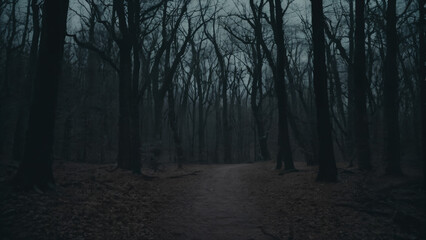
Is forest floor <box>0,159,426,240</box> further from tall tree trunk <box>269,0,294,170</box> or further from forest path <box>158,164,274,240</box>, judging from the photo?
tall tree trunk <box>269,0,294,170</box>

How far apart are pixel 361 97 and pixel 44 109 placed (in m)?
11.6

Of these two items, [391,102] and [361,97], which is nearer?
[391,102]

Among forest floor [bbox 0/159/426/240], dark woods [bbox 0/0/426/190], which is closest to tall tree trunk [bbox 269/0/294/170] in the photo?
dark woods [bbox 0/0/426/190]

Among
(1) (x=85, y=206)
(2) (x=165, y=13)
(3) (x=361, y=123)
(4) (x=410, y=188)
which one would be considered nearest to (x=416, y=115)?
(3) (x=361, y=123)

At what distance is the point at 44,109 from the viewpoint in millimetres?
6582

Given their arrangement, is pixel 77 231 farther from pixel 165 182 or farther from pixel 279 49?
pixel 279 49

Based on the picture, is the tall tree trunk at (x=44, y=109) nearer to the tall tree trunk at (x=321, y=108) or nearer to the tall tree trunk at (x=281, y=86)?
the tall tree trunk at (x=321, y=108)

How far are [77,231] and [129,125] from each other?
353 inches

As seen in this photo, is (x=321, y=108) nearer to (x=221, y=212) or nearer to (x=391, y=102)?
(x=391, y=102)

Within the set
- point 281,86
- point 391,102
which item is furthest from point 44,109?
point 391,102

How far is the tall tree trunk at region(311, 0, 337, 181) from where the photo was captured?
9.32 meters

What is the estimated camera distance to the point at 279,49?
13273 mm

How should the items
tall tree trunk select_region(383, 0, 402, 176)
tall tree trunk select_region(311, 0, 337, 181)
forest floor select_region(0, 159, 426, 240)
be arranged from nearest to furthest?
forest floor select_region(0, 159, 426, 240), tall tree trunk select_region(311, 0, 337, 181), tall tree trunk select_region(383, 0, 402, 176)

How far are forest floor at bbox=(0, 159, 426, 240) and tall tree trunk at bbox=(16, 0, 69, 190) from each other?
478 millimetres
